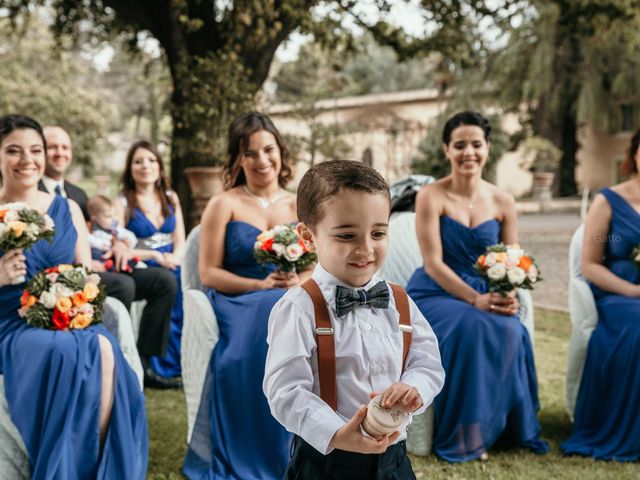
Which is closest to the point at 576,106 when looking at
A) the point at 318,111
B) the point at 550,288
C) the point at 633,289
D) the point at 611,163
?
the point at 611,163

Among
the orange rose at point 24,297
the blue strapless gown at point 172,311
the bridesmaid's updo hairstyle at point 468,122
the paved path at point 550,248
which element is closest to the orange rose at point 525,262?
the bridesmaid's updo hairstyle at point 468,122

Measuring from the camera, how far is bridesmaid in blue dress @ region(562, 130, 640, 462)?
413 cm

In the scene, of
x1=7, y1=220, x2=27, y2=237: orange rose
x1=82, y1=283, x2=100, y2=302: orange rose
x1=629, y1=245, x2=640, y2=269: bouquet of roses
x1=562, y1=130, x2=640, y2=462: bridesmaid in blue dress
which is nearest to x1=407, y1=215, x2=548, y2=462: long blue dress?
x1=562, y1=130, x2=640, y2=462: bridesmaid in blue dress

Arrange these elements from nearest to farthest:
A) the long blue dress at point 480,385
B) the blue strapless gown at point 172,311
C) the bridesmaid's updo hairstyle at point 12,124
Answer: the bridesmaid's updo hairstyle at point 12,124 → the long blue dress at point 480,385 → the blue strapless gown at point 172,311

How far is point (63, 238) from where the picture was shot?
3855 millimetres

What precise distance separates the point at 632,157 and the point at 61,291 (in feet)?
11.2

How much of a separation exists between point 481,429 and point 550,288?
281 inches

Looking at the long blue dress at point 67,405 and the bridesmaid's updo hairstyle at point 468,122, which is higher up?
the bridesmaid's updo hairstyle at point 468,122

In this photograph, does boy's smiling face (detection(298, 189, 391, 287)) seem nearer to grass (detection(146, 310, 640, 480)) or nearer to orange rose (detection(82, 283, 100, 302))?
orange rose (detection(82, 283, 100, 302))

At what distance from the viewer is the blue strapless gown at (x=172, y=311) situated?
5.83 m

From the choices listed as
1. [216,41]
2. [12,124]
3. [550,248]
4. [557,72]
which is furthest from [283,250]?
[557,72]

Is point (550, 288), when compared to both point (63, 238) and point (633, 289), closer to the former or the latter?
point (633, 289)

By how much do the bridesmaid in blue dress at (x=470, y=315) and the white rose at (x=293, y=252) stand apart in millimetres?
972

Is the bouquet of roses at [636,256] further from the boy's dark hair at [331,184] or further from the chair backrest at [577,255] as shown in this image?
the boy's dark hair at [331,184]
